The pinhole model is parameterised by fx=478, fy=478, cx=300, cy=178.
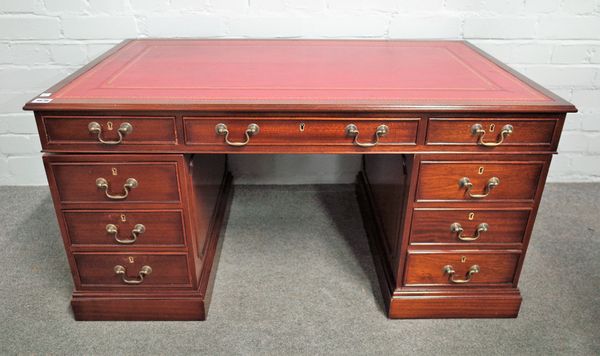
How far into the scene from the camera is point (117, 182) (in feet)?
4.55

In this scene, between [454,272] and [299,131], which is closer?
[299,131]

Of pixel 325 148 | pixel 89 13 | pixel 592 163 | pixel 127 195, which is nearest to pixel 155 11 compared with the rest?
pixel 89 13

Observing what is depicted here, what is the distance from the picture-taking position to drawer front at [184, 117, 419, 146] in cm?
131

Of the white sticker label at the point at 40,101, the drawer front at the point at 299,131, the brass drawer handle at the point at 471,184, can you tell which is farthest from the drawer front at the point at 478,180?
the white sticker label at the point at 40,101

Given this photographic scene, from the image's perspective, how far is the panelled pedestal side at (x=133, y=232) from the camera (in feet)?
4.48

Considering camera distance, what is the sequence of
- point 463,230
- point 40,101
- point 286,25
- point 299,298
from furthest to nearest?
point 286,25 < point 299,298 < point 463,230 < point 40,101

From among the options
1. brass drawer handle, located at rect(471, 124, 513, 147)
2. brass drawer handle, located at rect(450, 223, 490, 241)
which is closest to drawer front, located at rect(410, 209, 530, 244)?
brass drawer handle, located at rect(450, 223, 490, 241)

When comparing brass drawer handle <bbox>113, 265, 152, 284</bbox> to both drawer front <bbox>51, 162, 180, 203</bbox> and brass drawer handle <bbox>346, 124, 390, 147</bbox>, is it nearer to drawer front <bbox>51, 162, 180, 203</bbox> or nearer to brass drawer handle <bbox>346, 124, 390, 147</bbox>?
drawer front <bbox>51, 162, 180, 203</bbox>

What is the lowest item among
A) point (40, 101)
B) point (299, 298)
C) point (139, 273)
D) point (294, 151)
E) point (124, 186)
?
point (299, 298)

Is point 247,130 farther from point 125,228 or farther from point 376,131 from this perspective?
point 125,228

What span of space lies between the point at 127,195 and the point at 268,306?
61cm

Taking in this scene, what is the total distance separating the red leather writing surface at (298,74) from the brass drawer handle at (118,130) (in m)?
0.08

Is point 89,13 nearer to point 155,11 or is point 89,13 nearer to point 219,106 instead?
point 155,11

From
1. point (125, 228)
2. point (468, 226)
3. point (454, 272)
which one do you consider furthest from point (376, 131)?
point (125, 228)
